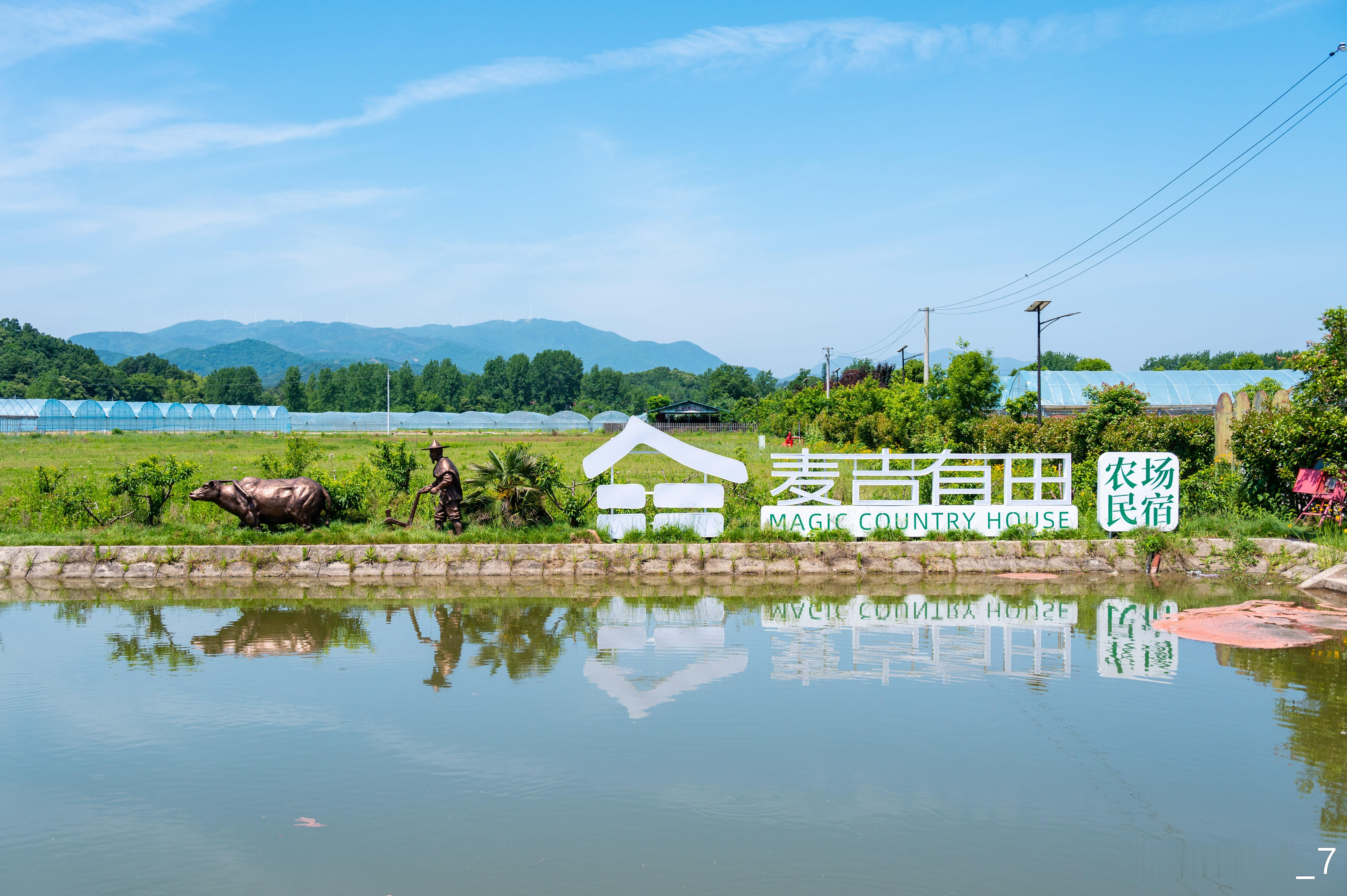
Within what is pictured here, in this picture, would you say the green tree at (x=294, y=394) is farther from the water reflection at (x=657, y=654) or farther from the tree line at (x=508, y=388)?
the water reflection at (x=657, y=654)

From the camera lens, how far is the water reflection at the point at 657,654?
6711 millimetres

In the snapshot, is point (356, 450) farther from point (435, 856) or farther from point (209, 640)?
point (435, 856)

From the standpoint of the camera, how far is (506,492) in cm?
1277

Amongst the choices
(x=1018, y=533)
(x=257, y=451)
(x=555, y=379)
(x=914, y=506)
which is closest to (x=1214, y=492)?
(x=1018, y=533)

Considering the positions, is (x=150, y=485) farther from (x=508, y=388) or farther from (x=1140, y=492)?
(x=508, y=388)

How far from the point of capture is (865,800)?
4766 mm

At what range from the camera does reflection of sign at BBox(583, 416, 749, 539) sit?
12.5 meters

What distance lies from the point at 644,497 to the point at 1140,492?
276 inches

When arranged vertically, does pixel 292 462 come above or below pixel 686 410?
below

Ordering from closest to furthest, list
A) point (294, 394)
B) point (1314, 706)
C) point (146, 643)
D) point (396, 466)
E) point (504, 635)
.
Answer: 1. point (1314, 706)
2. point (146, 643)
3. point (504, 635)
4. point (396, 466)
5. point (294, 394)

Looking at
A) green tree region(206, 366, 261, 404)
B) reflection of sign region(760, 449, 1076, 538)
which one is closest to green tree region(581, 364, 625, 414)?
green tree region(206, 366, 261, 404)

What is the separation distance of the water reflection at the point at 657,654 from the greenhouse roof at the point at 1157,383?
3826cm

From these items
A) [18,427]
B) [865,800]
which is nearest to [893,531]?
[865,800]

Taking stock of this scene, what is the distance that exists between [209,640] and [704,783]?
222 inches
